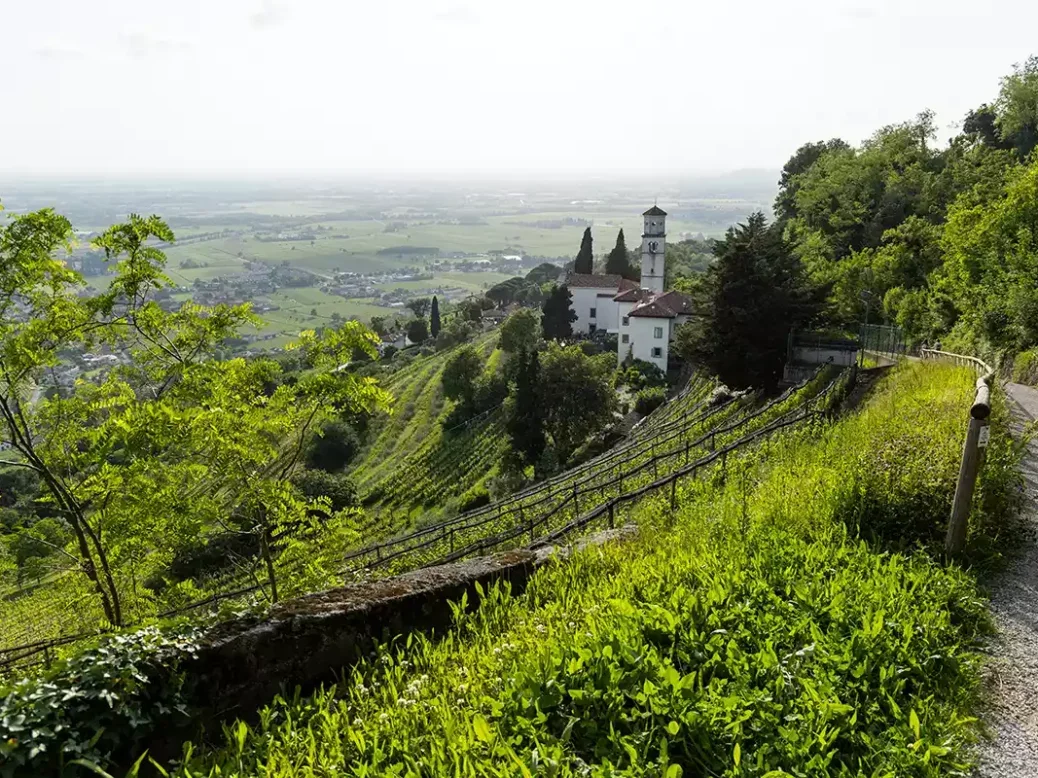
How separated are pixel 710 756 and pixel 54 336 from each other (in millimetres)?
9307

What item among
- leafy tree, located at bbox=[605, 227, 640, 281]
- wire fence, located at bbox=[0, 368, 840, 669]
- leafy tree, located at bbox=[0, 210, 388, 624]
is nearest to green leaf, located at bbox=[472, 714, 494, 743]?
wire fence, located at bbox=[0, 368, 840, 669]

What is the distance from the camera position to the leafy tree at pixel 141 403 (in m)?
8.48

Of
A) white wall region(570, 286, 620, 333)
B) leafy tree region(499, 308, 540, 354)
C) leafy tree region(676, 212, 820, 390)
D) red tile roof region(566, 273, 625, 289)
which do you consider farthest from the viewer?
red tile roof region(566, 273, 625, 289)

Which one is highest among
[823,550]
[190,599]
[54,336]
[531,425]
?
[54,336]

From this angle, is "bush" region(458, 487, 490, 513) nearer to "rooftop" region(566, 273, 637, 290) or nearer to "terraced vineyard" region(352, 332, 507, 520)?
"terraced vineyard" region(352, 332, 507, 520)

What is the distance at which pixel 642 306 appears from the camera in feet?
182

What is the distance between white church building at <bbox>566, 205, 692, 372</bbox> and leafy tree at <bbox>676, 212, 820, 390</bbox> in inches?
1161

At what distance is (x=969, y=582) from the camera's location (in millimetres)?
5156

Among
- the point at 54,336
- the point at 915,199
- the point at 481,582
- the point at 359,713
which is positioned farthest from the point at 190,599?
the point at 915,199

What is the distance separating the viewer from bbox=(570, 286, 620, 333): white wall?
73688 mm

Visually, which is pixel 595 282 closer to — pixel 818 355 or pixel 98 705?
pixel 818 355

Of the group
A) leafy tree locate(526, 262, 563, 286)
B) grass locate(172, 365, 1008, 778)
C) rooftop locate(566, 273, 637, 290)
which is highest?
grass locate(172, 365, 1008, 778)

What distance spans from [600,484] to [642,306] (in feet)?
135

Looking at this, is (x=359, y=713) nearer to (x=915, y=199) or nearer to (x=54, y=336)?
(x=54, y=336)
